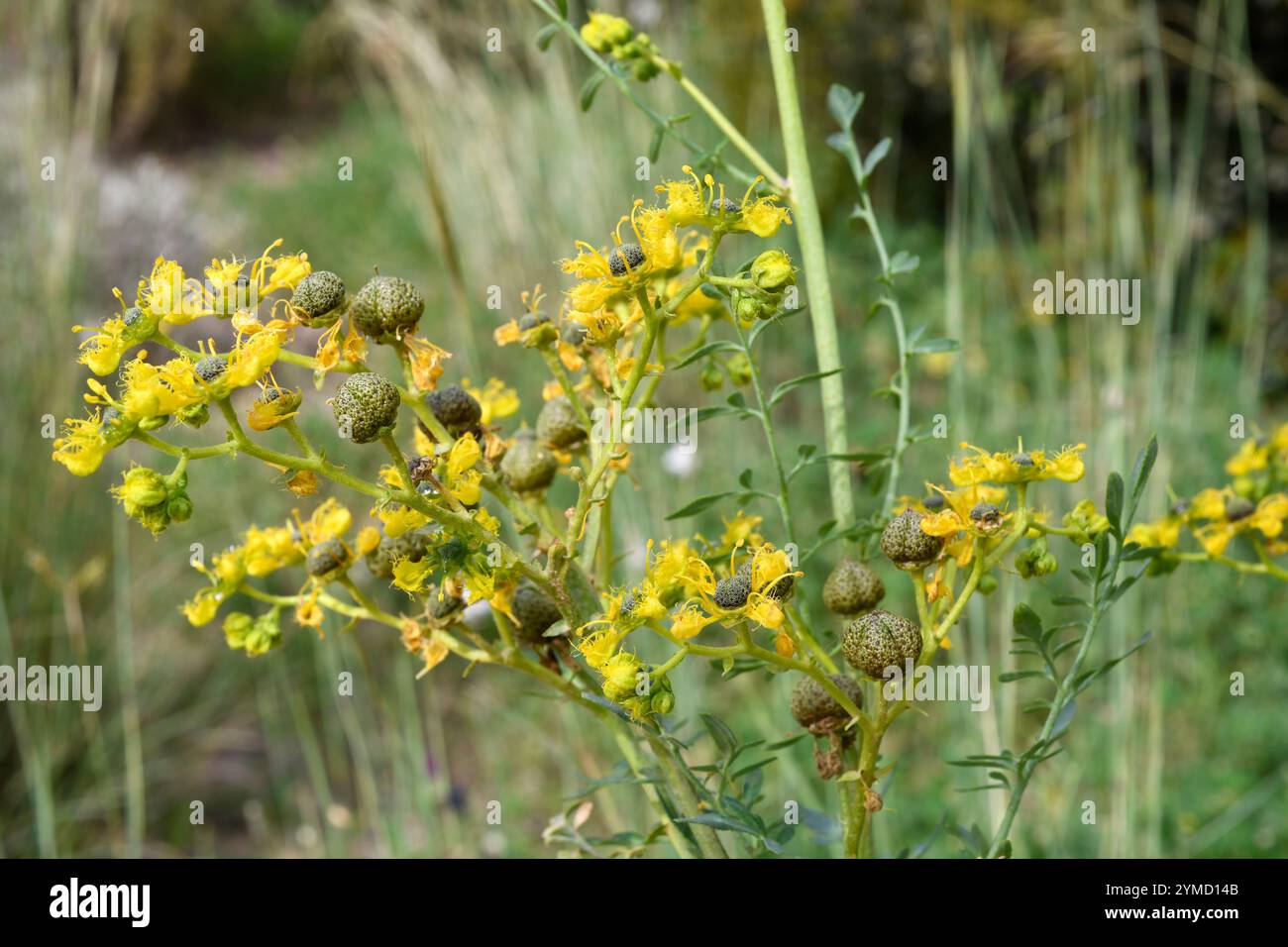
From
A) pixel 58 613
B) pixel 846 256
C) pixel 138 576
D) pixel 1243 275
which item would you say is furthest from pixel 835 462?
pixel 846 256

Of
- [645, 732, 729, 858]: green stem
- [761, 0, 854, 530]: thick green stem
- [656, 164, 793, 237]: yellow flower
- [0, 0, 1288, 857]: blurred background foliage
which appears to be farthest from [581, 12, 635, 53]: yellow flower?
[645, 732, 729, 858]: green stem

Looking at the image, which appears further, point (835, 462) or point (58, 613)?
point (58, 613)

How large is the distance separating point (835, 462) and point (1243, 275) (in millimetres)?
2928

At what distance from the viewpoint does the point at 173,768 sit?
258 centimetres

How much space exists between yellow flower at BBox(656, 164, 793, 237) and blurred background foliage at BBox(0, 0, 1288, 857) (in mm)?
591

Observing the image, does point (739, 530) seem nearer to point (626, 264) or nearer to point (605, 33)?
point (626, 264)

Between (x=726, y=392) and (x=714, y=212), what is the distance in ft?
7.82

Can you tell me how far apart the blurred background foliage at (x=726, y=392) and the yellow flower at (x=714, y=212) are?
59cm

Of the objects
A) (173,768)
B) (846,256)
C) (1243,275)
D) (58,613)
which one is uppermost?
(846,256)

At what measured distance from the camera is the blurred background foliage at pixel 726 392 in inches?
73.7

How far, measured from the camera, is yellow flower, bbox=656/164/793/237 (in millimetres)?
595

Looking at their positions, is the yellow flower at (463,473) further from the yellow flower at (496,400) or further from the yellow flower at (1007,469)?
the yellow flower at (1007,469)
